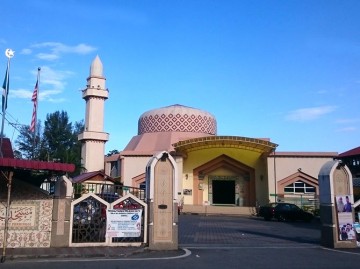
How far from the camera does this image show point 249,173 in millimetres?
35219

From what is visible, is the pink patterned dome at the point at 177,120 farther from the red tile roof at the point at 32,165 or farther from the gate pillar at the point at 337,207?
the red tile roof at the point at 32,165

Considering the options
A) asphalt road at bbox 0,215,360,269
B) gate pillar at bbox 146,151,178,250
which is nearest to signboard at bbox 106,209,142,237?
gate pillar at bbox 146,151,178,250

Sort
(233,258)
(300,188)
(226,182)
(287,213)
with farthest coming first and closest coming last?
(226,182), (300,188), (287,213), (233,258)

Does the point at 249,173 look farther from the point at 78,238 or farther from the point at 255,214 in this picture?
the point at 78,238

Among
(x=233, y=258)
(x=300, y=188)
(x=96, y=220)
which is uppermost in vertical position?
(x=300, y=188)

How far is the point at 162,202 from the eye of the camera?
12297 mm

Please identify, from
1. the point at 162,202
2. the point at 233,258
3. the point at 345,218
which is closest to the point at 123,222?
the point at 162,202

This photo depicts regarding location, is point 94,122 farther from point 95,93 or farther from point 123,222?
point 123,222

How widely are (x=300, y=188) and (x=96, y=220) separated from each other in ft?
79.1

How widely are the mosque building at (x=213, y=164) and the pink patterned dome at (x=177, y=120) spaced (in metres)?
0.11

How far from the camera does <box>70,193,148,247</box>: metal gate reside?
38.9 ft

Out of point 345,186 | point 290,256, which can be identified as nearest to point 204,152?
point 345,186

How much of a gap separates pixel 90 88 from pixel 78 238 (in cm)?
2970

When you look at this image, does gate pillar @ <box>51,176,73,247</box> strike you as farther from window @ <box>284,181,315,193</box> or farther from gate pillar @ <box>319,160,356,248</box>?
window @ <box>284,181,315,193</box>
